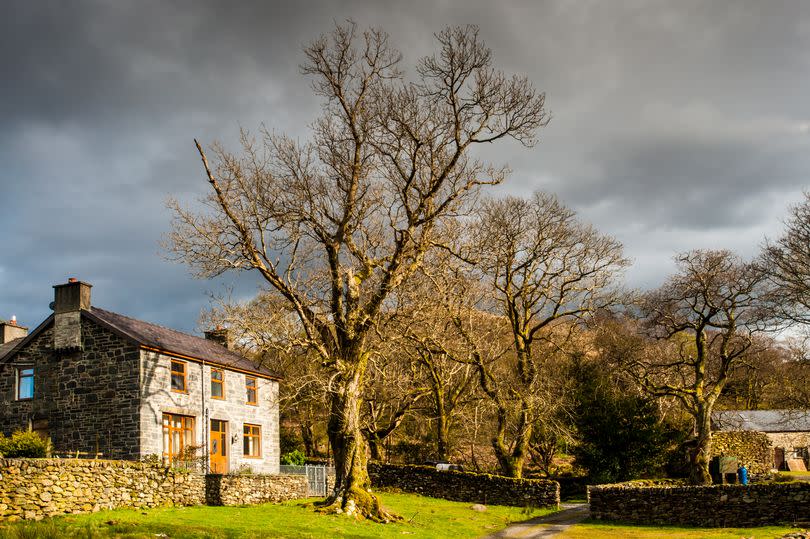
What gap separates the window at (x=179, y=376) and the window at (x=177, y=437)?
1278 millimetres

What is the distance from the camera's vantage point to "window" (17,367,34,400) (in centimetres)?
3234

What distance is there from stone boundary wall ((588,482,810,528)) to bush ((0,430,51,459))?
20.5 metres

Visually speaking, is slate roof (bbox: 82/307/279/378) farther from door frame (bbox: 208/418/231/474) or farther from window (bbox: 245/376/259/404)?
door frame (bbox: 208/418/231/474)

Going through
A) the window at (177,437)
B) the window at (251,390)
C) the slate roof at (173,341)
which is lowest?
the window at (177,437)

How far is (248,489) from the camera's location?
92.3 ft

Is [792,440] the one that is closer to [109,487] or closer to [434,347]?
[434,347]

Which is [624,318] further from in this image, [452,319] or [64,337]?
[64,337]

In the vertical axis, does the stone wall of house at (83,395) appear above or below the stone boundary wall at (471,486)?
above

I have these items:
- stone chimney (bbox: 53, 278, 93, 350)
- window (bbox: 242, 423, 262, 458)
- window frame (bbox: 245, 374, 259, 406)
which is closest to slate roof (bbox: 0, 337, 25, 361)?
stone chimney (bbox: 53, 278, 93, 350)

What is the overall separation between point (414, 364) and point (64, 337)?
17.6m

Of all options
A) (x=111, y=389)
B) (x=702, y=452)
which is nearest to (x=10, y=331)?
(x=111, y=389)

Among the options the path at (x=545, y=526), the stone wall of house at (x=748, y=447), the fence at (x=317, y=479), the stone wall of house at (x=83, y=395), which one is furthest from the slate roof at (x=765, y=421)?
the stone wall of house at (x=83, y=395)

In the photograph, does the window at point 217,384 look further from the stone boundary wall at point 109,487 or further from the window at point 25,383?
the window at point 25,383

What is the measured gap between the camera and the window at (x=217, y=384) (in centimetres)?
3572
